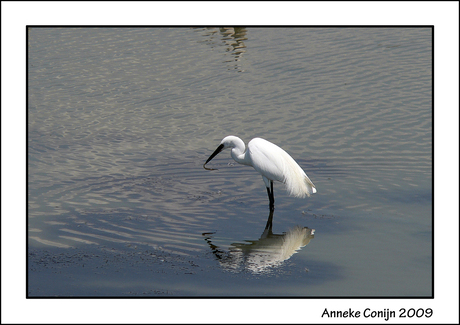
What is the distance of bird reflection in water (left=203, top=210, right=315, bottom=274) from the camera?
25.0 feet

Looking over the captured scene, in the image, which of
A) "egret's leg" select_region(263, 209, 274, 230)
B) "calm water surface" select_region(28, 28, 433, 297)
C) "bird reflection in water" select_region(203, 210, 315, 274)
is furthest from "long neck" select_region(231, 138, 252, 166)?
"bird reflection in water" select_region(203, 210, 315, 274)

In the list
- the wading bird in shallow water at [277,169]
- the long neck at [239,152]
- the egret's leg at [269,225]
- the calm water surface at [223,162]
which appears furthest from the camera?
the long neck at [239,152]

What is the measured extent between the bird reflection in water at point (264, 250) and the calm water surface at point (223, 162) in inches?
1.3

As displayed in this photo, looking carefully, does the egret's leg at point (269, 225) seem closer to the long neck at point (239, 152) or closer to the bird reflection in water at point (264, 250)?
the bird reflection in water at point (264, 250)

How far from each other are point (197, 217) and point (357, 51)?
11.7 m

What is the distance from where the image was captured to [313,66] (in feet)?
58.9

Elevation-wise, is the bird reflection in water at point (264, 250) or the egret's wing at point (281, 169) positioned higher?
the egret's wing at point (281, 169)

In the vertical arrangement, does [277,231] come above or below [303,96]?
below

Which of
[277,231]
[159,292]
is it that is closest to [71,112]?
[277,231]

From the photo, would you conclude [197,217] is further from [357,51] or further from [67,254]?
[357,51]

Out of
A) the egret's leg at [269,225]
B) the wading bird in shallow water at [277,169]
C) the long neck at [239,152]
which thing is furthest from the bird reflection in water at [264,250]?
the long neck at [239,152]

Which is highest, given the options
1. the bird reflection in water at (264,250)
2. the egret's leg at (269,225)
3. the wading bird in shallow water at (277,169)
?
the wading bird in shallow water at (277,169)

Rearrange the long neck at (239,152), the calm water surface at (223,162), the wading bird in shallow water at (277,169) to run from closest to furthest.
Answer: the calm water surface at (223,162), the wading bird in shallow water at (277,169), the long neck at (239,152)

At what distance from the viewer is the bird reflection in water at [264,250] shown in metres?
7.63
